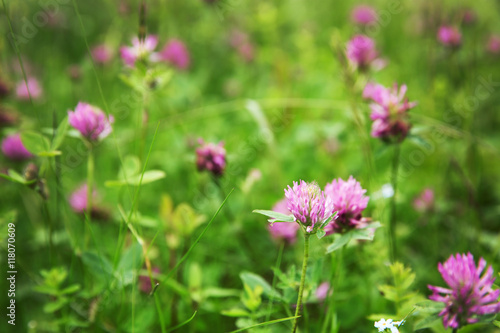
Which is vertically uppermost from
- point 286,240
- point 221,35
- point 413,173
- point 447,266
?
point 221,35

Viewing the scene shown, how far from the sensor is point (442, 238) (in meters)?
1.92

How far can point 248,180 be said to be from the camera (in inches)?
60.1

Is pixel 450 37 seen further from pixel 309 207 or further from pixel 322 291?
pixel 309 207

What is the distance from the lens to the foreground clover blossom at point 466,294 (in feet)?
2.65

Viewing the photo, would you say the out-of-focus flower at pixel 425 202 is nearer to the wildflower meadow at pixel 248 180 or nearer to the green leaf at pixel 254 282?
the wildflower meadow at pixel 248 180

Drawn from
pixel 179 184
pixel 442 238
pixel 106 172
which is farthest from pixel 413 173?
pixel 106 172

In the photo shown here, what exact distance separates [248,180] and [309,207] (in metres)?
0.68

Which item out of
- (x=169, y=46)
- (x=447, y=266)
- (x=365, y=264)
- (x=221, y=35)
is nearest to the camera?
(x=447, y=266)

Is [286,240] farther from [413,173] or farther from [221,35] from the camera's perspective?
[221,35]

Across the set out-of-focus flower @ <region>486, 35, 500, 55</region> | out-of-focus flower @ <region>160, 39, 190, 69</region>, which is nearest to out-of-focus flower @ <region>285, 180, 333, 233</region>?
out-of-focus flower @ <region>160, 39, 190, 69</region>

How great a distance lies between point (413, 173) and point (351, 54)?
0.91 m

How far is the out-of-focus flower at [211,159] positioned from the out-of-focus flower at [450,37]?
1.42 metres

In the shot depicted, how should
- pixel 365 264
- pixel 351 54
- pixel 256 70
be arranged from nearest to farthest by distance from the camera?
pixel 365 264
pixel 351 54
pixel 256 70

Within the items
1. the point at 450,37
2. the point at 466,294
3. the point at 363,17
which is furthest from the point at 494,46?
the point at 466,294
